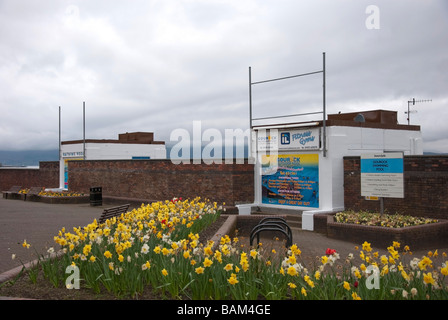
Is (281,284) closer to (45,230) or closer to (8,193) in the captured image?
(45,230)

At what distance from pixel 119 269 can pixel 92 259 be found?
41 cm

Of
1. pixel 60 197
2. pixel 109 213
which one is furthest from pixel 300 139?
pixel 60 197

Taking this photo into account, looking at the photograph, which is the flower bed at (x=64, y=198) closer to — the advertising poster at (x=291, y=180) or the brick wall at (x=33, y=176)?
the brick wall at (x=33, y=176)

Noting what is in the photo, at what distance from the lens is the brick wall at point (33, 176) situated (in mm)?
33156

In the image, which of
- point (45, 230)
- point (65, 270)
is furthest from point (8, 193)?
point (65, 270)

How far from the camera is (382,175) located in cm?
1272

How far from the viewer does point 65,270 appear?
6.24 meters

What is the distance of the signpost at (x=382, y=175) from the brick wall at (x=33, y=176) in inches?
1003

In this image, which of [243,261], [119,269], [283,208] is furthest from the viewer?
[283,208]

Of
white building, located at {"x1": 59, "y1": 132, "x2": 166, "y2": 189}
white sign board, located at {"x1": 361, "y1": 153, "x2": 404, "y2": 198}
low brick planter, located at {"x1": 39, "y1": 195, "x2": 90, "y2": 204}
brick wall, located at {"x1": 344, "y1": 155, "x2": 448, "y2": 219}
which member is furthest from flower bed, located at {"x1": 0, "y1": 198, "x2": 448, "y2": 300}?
white building, located at {"x1": 59, "y1": 132, "x2": 166, "y2": 189}

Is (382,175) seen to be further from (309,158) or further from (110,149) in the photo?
(110,149)

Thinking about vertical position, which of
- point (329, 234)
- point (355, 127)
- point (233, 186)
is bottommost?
point (329, 234)

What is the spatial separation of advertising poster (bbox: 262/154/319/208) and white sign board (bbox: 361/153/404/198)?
2.83 metres
